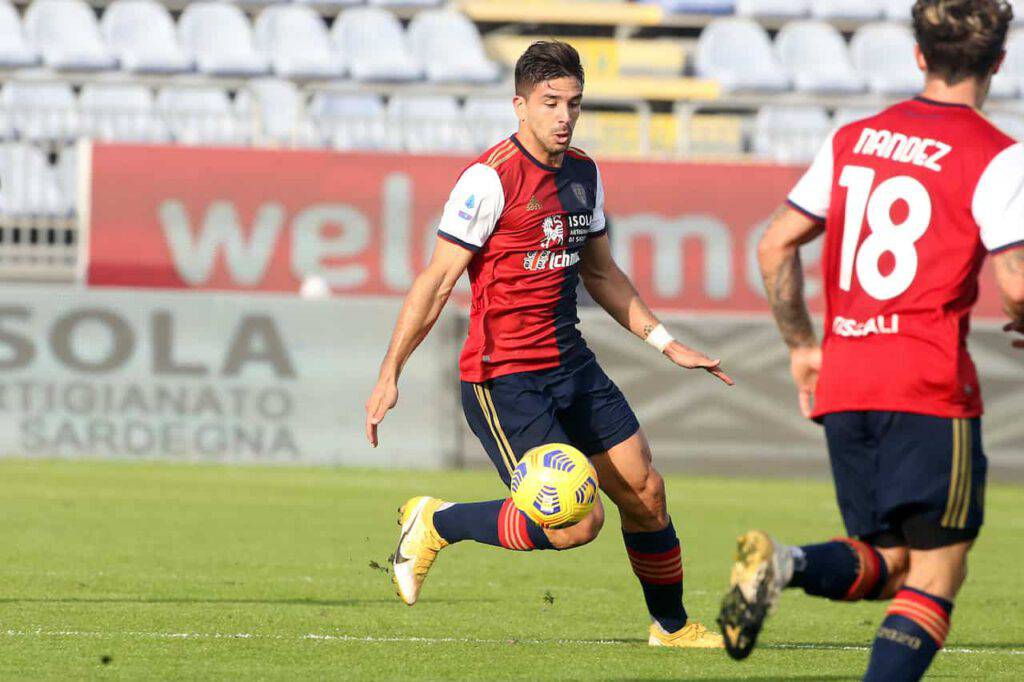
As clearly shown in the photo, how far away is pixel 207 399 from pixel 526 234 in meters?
9.52

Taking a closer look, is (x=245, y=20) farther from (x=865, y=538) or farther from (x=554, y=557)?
(x=865, y=538)

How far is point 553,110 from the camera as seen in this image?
644 centimetres

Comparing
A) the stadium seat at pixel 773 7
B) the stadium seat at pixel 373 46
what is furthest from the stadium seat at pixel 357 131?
the stadium seat at pixel 773 7

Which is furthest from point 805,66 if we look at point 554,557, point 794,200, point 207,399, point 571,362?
point 794,200

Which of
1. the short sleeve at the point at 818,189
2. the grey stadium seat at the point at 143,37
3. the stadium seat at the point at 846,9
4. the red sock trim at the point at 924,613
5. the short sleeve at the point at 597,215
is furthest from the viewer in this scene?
the stadium seat at the point at 846,9

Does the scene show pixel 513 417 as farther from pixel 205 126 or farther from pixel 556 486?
pixel 205 126

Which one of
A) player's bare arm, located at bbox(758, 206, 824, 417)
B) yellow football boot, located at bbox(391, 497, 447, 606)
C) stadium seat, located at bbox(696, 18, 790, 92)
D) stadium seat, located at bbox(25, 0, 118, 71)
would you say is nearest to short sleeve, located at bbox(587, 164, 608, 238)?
yellow football boot, located at bbox(391, 497, 447, 606)

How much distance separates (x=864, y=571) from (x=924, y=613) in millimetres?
194

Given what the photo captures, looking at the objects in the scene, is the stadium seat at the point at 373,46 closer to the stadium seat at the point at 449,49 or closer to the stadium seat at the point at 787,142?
the stadium seat at the point at 449,49

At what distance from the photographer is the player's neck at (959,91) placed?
4.73m

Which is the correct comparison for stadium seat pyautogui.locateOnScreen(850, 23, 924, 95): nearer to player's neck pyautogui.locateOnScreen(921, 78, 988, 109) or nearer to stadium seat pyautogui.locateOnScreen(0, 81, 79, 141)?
stadium seat pyautogui.locateOnScreen(0, 81, 79, 141)

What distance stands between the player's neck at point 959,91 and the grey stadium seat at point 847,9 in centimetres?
1967

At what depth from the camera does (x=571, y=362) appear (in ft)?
21.9

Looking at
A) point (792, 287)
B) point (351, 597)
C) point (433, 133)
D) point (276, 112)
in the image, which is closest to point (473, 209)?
point (792, 287)
